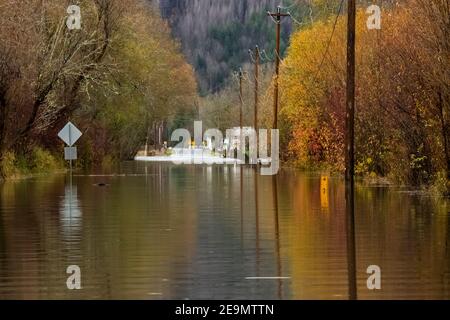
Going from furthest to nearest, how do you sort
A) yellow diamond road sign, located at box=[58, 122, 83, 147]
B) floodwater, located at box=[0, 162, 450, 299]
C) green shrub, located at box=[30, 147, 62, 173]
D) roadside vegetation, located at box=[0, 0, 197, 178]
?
green shrub, located at box=[30, 147, 62, 173], yellow diamond road sign, located at box=[58, 122, 83, 147], roadside vegetation, located at box=[0, 0, 197, 178], floodwater, located at box=[0, 162, 450, 299]

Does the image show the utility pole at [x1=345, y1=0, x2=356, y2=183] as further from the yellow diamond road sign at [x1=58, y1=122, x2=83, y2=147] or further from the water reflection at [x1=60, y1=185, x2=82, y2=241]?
the yellow diamond road sign at [x1=58, y1=122, x2=83, y2=147]

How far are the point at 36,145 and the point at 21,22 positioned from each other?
1355 cm

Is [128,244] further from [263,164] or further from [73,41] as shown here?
[263,164]

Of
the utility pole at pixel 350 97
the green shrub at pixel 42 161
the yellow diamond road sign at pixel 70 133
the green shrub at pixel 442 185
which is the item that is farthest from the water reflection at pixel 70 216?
the green shrub at pixel 42 161

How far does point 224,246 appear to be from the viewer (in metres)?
20.2

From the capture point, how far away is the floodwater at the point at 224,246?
14.5 metres

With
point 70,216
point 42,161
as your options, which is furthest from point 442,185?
point 42,161

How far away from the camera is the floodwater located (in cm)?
1448

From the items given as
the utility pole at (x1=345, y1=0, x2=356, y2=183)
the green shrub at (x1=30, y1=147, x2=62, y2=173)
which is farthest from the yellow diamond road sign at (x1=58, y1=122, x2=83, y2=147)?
the utility pole at (x1=345, y1=0, x2=356, y2=183)

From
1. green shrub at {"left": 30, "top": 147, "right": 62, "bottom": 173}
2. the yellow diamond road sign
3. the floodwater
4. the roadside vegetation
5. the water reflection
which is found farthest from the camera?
green shrub at {"left": 30, "top": 147, "right": 62, "bottom": 173}

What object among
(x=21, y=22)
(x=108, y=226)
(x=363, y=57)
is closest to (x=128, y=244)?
(x=108, y=226)

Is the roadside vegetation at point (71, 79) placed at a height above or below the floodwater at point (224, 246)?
above

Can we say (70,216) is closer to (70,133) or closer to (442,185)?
(442,185)

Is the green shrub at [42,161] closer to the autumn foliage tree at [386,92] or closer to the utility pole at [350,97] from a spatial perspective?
the autumn foliage tree at [386,92]
